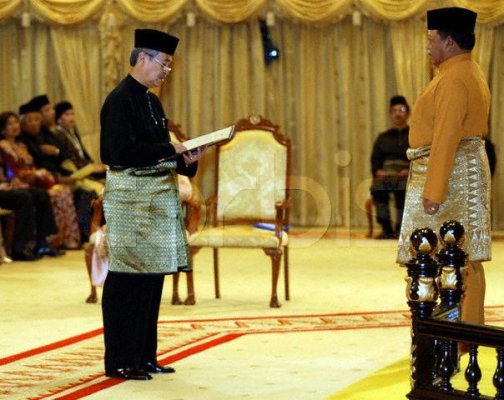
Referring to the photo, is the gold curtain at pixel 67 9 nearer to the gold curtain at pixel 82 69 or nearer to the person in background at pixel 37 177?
the gold curtain at pixel 82 69

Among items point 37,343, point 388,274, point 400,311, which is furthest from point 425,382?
point 388,274

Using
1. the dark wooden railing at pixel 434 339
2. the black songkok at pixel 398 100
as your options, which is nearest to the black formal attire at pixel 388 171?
the black songkok at pixel 398 100

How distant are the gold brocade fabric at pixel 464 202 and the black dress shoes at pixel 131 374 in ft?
4.21

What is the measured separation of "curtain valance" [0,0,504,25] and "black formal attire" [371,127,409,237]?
131 centimetres

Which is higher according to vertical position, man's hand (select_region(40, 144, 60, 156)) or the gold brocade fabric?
man's hand (select_region(40, 144, 60, 156))

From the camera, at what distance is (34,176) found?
10.8 m

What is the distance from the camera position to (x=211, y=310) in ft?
25.1

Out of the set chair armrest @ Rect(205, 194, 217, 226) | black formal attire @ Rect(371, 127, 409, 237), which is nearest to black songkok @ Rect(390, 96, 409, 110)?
black formal attire @ Rect(371, 127, 409, 237)

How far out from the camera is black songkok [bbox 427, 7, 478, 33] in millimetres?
5327

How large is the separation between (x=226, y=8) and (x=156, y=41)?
288 inches

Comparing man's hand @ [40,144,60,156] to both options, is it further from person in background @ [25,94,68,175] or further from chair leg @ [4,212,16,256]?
chair leg @ [4,212,16,256]

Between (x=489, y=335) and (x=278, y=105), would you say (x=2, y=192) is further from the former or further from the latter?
(x=489, y=335)

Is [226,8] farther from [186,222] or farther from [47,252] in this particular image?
[186,222]

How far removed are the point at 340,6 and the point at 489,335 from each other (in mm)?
9049
